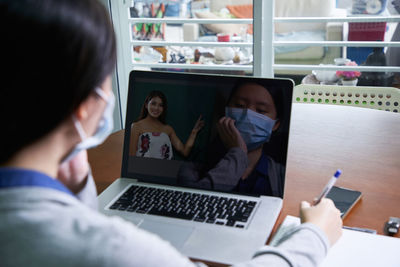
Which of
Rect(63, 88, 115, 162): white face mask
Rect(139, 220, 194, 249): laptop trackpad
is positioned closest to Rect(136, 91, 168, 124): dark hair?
Rect(139, 220, 194, 249): laptop trackpad

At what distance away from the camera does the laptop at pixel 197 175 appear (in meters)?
0.95

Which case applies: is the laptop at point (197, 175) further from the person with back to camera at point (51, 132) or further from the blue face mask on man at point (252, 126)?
the person with back to camera at point (51, 132)

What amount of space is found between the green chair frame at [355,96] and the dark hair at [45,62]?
4.71 feet

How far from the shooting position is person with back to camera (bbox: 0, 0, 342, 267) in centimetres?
51

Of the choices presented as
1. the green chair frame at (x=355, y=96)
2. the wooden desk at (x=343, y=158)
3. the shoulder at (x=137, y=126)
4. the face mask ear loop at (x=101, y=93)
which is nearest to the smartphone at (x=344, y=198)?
the wooden desk at (x=343, y=158)

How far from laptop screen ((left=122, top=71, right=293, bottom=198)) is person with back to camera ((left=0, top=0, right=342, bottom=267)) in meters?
0.47

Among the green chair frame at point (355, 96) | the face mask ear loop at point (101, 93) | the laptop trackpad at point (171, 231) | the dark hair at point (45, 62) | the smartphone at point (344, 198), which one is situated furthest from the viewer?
the green chair frame at point (355, 96)

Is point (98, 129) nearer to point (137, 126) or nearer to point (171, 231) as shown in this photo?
point (171, 231)

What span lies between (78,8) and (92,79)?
0.27 feet

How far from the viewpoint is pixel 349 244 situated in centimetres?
88

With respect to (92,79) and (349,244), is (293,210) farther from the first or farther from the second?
(92,79)

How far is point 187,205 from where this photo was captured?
1.02 meters

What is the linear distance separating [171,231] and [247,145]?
255mm

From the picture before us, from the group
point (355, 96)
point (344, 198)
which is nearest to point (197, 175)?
point (344, 198)
